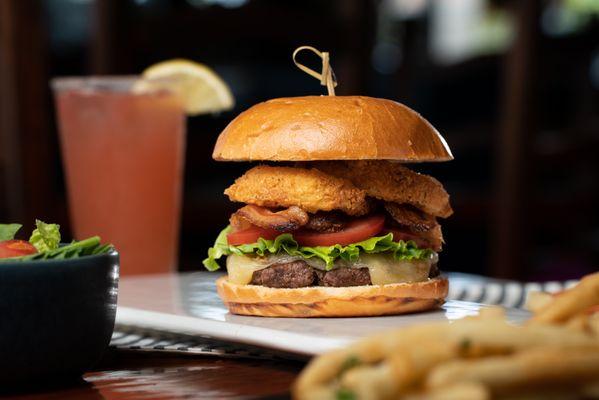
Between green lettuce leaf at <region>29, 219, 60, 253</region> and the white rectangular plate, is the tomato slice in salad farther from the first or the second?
green lettuce leaf at <region>29, 219, 60, 253</region>

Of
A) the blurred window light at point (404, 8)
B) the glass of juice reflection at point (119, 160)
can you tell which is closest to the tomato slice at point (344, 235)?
the glass of juice reflection at point (119, 160)

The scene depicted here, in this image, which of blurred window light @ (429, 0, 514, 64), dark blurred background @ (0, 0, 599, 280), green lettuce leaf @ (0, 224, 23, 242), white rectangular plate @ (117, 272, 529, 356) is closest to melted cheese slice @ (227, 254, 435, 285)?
white rectangular plate @ (117, 272, 529, 356)

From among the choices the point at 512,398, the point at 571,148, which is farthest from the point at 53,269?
the point at 571,148

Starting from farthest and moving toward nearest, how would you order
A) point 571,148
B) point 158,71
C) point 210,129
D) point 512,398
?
1. point 571,148
2. point 210,129
3. point 158,71
4. point 512,398

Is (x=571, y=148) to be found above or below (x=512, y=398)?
below

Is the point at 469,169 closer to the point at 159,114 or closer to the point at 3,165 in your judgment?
the point at 3,165

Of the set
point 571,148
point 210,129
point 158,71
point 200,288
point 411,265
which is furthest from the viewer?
point 571,148

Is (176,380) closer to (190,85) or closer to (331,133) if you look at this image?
(331,133)

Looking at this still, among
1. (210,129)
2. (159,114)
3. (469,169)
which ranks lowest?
(469,169)
